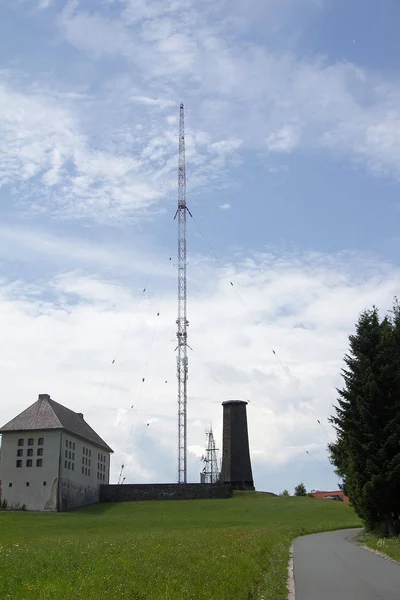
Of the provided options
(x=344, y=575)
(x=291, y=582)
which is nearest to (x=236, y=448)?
(x=344, y=575)

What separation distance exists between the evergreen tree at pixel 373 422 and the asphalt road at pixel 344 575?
4.83m

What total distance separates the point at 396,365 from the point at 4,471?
51529 mm

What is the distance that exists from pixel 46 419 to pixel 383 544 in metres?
52.8

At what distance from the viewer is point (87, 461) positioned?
81.5 m

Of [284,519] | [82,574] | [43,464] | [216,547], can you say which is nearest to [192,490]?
[43,464]

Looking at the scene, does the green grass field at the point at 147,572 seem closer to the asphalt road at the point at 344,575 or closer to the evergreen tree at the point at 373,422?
the asphalt road at the point at 344,575

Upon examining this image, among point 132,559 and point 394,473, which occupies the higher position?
point 394,473

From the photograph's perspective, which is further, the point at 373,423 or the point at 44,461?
the point at 44,461

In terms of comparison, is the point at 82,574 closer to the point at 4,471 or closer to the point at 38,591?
the point at 38,591

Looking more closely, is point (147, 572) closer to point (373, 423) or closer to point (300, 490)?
point (373, 423)

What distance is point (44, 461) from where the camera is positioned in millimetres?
72375

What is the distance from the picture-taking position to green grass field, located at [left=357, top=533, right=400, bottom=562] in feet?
83.2

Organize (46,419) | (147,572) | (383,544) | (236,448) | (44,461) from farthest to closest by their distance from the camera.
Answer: (236,448) < (46,419) < (44,461) < (383,544) < (147,572)

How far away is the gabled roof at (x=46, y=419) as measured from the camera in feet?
245
